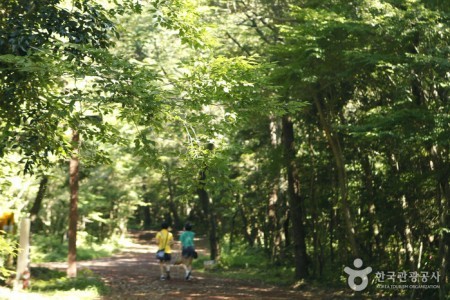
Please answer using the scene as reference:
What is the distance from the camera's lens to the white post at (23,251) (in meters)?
11.2

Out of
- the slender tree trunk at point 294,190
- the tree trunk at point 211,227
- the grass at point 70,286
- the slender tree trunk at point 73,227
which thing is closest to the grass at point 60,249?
the tree trunk at point 211,227

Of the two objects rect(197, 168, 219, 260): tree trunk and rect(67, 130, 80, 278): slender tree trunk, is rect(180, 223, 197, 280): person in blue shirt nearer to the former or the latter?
rect(67, 130, 80, 278): slender tree trunk

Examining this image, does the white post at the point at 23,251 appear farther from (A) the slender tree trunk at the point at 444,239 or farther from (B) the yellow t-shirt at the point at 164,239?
(A) the slender tree trunk at the point at 444,239

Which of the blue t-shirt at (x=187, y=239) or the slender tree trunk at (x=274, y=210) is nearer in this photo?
the blue t-shirt at (x=187, y=239)

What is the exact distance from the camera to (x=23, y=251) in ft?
37.7

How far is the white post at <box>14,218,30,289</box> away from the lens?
11242 mm

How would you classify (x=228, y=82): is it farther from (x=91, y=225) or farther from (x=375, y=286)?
(x=91, y=225)

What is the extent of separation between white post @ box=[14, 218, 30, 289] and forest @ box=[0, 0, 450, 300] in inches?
16.4

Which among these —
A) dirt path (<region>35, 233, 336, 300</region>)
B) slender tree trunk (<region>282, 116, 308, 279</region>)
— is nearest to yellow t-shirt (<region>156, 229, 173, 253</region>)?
dirt path (<region>35, 233, 336, 300</region>)

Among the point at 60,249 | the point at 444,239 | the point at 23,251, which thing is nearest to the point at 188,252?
the point at 23,251

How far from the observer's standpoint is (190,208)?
155ft

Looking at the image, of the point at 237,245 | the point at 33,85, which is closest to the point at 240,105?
the point at 33,85

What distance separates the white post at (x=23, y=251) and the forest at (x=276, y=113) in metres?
0.42

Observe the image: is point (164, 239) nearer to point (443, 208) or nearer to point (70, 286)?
point (70, 286)
